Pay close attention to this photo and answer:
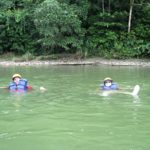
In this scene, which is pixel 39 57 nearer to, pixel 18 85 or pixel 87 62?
pixel 87 62

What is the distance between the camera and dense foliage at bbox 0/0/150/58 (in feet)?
110

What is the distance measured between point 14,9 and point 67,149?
29.8m

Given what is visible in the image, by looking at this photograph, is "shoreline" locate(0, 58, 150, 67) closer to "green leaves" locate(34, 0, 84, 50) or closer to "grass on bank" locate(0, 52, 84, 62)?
"grass on bank" locate(0, 52, 84, 62)

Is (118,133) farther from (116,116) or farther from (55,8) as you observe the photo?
(55,8)

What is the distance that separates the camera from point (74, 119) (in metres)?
11.7

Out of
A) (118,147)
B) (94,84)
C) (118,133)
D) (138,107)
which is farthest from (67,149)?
(94,84)

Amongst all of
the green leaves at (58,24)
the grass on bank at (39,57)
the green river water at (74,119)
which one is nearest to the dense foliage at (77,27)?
the green leaves at (58,24)

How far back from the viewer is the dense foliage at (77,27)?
33531 mm

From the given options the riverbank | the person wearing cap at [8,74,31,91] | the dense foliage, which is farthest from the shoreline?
the person wearing cap at [8,74,31,91]

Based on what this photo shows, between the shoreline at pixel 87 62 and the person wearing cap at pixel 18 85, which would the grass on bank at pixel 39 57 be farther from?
the person wearing cap at pixel 18 85

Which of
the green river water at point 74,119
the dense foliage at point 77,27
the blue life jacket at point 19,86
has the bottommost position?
the green river water at point 74,119

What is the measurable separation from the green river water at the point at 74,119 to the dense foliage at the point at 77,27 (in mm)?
14936

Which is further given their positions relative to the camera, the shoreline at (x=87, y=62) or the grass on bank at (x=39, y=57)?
the grass on bank at (x=39, y=57)

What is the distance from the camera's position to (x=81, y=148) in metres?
8.79
